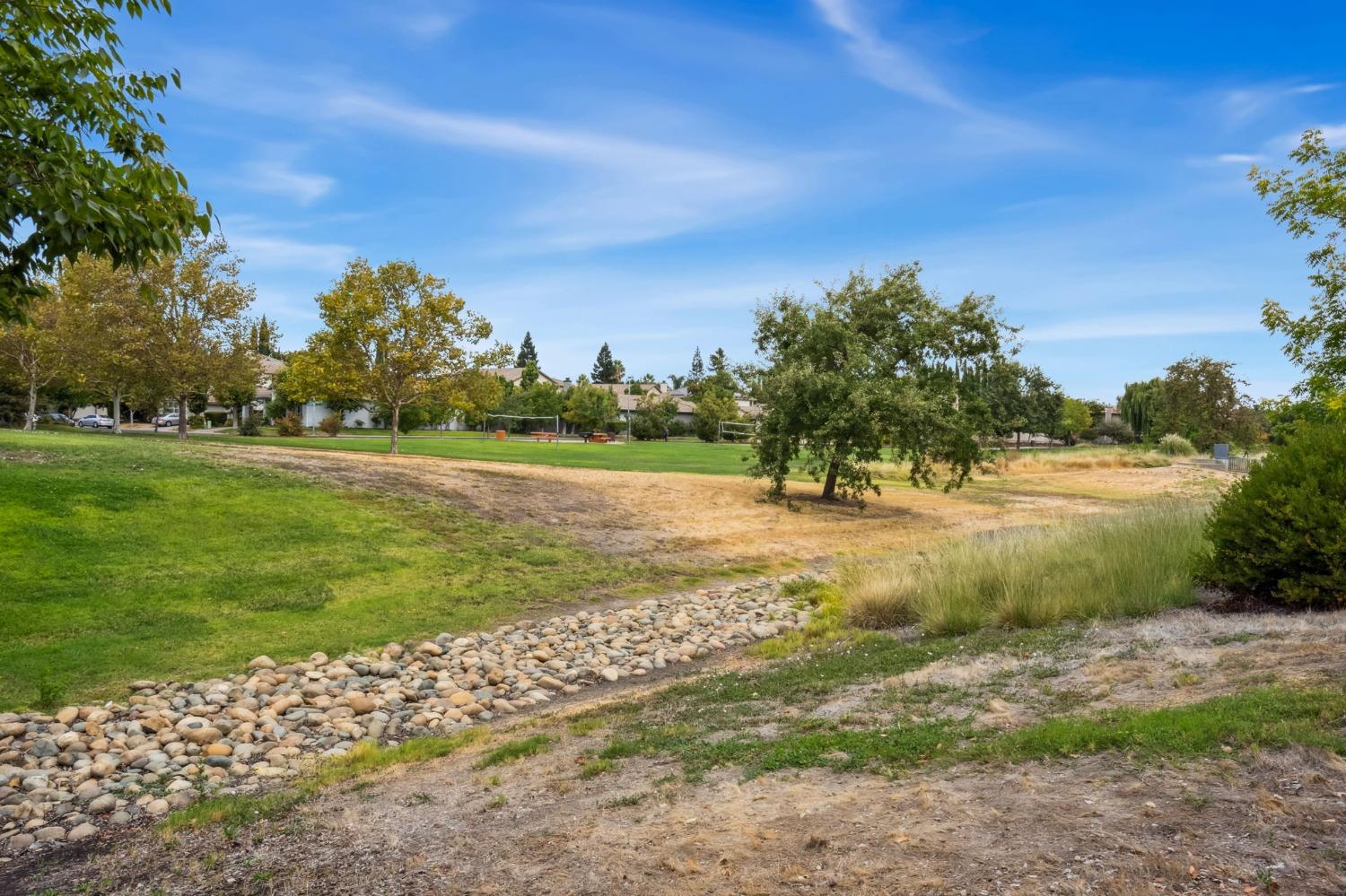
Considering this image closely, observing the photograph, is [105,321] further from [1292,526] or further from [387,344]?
[1292,526]

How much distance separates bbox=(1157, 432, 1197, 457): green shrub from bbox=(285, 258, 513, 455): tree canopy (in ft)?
150

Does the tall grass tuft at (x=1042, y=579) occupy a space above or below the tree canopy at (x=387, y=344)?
below

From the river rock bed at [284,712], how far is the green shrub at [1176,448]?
5295 centimetres

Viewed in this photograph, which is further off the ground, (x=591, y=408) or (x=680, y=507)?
(x=591, y=408)

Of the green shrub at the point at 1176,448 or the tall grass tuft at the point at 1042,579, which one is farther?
the green shrub at the point at 1176,448

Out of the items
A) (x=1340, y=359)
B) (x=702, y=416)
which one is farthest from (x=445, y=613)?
(x=702, y=416)

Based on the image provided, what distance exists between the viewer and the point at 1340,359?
16.6 m

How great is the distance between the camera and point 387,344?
112 ft

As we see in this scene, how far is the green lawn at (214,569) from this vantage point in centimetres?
1088

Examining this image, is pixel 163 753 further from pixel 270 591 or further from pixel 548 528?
pixel 548 528

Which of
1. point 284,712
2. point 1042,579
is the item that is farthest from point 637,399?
point 284,712

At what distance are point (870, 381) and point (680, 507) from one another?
6.58 metres

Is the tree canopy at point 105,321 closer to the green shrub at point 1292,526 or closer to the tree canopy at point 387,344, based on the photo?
the tree canopy at point 387,344

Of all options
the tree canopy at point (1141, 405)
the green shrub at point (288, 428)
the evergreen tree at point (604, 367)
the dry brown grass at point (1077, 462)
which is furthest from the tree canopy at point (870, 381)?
the evergreen tree at point (604, 367)
